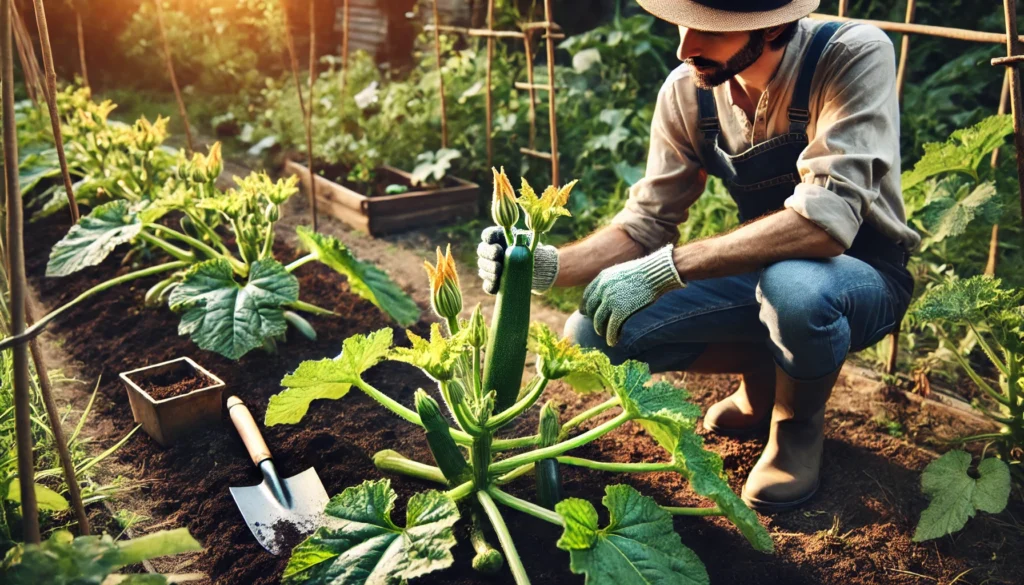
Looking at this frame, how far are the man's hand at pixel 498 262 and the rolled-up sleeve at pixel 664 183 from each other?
1.24ft

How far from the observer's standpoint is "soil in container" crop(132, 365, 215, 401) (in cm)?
248

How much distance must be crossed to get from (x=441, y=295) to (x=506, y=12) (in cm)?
445

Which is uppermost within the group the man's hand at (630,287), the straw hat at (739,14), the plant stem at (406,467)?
the straw hat at (739,14)

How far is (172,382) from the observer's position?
2.62 metres

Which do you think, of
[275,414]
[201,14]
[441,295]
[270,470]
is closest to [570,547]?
[441,295]

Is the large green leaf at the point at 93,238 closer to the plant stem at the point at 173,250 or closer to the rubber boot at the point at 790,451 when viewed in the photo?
the plant stem at the point at 173,250

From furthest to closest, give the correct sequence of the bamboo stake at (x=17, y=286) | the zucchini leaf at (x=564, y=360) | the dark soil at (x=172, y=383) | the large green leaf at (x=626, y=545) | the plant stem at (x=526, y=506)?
the dark soil at (x=172, y=383)
the plant stem at (x=526, y=506)
the zucchini leaf at (x=564, y=360)
the large green leaf at (x=626, y=545)
the bamboo stake at (x=17, y=286)

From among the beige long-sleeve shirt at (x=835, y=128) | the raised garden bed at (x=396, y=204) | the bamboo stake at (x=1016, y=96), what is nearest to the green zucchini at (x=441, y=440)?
the beige long-sleeve shirt at (x=835, y=128)

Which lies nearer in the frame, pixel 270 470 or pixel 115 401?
pixel 270 470

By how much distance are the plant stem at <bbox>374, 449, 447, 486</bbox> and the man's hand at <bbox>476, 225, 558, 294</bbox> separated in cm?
48

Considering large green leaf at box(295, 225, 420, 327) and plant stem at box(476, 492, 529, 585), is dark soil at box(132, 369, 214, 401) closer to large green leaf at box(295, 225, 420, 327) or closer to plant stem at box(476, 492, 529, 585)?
large green leaf at box(295, 225, 420, 327)

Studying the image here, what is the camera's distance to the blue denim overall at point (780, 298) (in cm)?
215

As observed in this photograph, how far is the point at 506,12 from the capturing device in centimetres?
588

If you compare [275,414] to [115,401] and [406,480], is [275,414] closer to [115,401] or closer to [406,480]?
[406,480]
